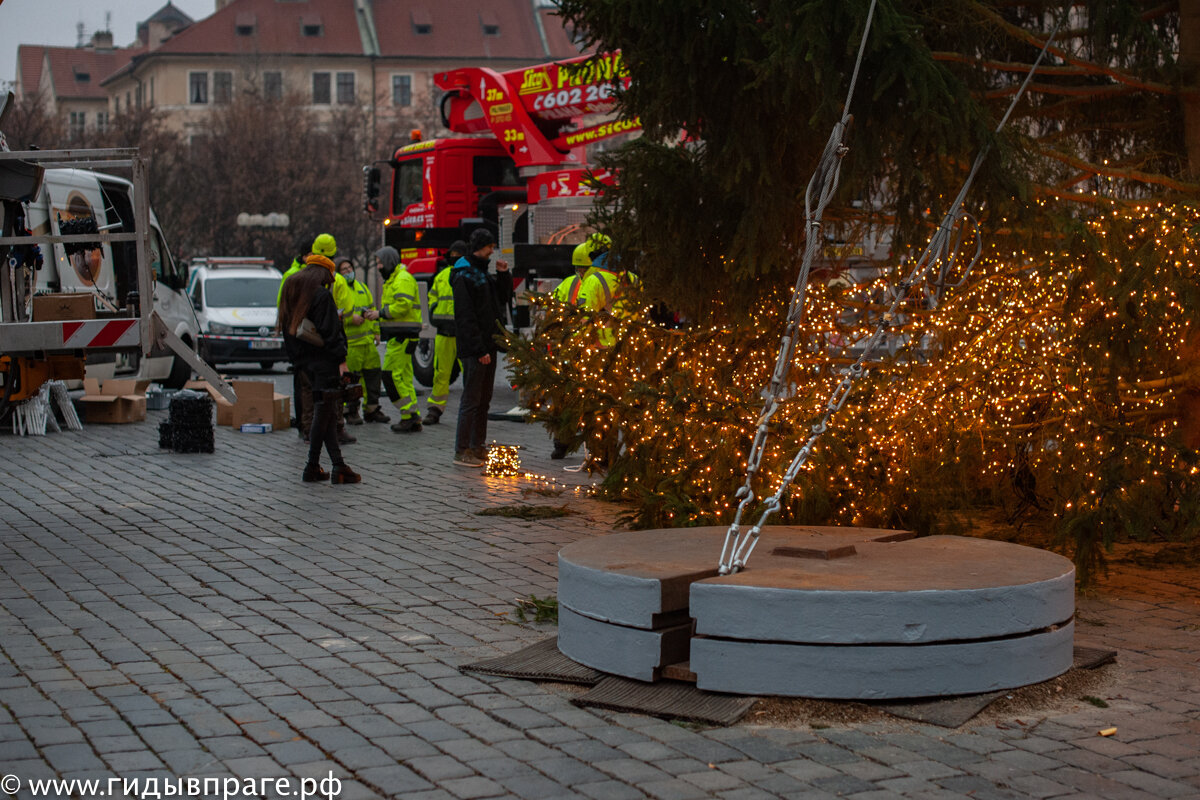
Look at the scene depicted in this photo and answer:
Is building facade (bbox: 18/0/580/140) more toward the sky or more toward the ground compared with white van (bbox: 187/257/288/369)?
more toward the sky

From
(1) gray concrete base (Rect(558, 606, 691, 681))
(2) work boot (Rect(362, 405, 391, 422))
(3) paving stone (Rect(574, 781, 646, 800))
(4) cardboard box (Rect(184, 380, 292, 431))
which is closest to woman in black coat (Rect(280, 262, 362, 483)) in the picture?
(4) cardboard box (Rect(184, 380, 292, 431))

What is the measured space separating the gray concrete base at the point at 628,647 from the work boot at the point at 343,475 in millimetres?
6125

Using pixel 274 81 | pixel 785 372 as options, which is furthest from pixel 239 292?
pixel 274 81

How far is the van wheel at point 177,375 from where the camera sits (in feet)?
72.1

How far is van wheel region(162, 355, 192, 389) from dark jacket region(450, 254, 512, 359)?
383 inches

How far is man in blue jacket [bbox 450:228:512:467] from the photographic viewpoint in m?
13.2

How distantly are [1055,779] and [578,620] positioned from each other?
2009 millimetres

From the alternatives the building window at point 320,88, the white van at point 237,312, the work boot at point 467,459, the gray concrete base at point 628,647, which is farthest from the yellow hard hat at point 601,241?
the building window at point 320,88

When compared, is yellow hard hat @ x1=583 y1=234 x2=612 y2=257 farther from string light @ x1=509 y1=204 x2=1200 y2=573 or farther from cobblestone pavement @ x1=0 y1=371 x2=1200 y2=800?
cobblestone pavement @ x1=0 y1=371 x2=1200 y2=800

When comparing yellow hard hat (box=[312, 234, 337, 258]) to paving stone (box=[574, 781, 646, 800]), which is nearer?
paving stone (box=[574, 781, 646, 800])

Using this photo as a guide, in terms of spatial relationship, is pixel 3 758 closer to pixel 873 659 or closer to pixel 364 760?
pixel 364 760

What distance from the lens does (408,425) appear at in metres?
16.1

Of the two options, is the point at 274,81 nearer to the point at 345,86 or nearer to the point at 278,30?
the point at 345,86

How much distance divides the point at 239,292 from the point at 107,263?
10.5 metres
